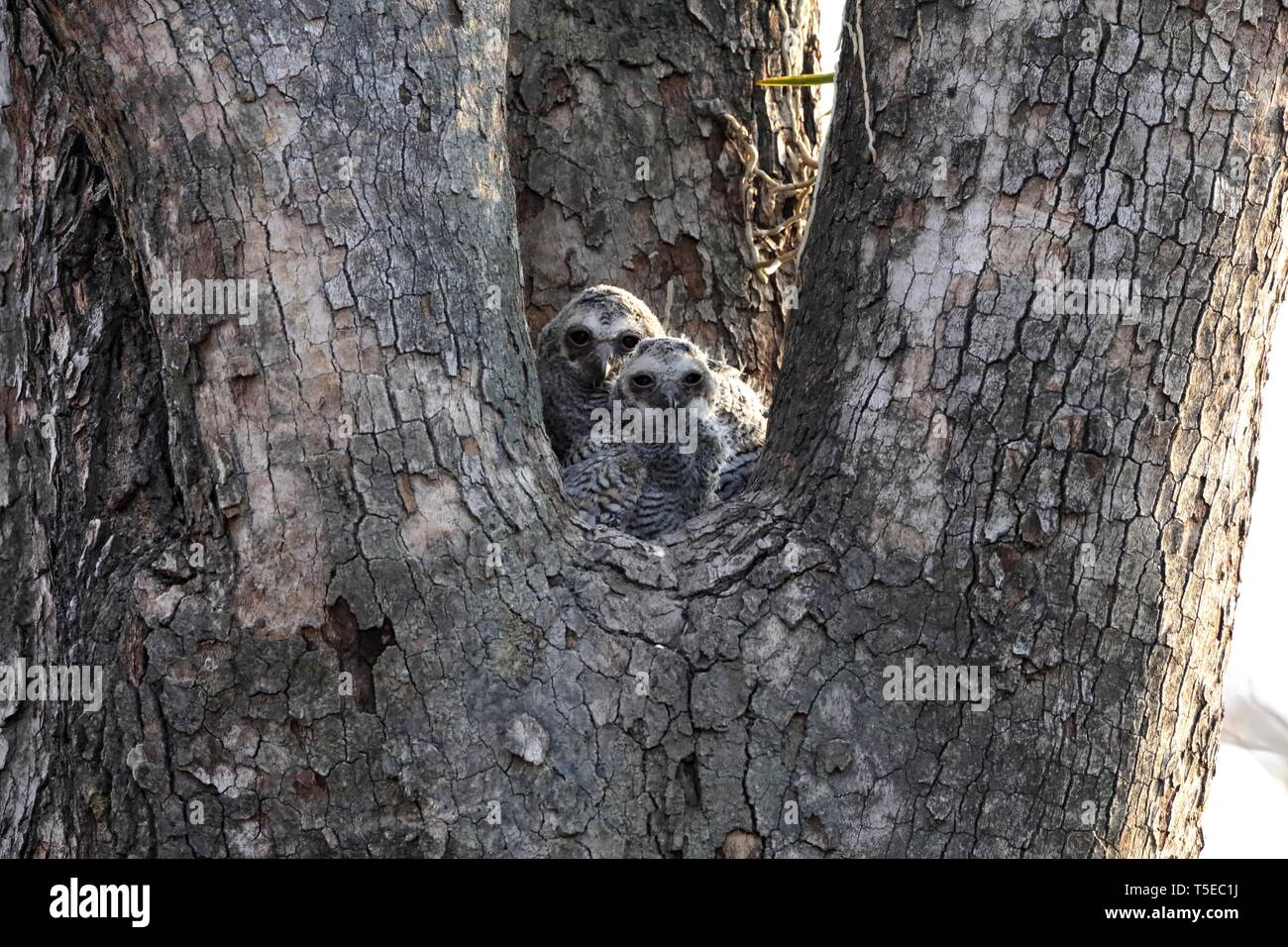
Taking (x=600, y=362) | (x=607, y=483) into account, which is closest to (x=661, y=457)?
(x=607, y=483)

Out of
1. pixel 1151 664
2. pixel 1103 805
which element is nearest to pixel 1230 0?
pixel 1151 664

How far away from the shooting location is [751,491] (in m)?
3.53

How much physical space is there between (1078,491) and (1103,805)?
709 millimetres

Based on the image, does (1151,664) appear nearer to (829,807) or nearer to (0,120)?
(829,807)

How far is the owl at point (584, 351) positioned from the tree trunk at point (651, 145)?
0.27 ft

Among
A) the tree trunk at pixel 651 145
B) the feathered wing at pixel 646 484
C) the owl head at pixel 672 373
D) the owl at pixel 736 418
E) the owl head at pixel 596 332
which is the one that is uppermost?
the tree trunk at pixel 651 145

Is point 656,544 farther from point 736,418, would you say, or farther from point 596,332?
point 596,332

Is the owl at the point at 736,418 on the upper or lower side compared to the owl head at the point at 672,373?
lower

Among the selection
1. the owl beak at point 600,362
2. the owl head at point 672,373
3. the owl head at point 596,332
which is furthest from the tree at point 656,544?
the owl beak at point 600,362

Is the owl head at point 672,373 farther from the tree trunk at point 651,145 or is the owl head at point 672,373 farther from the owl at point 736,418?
the tree trunk at point 651,145

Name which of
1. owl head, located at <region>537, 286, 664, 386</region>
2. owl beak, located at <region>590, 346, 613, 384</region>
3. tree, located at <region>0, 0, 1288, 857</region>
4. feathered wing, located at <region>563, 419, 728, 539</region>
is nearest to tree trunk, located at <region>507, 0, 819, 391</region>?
owl head, located at <region>537, 286, 664, 386</region>

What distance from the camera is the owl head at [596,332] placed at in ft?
17.1

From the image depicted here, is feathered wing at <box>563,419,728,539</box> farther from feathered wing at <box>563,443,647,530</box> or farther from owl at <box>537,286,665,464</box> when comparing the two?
owl at <box>537,286,665,464</box>

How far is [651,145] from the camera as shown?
16.6ft
